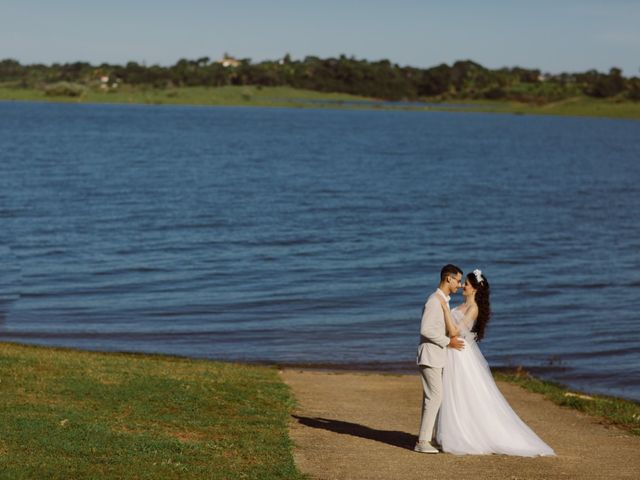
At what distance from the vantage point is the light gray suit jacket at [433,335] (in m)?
12.5

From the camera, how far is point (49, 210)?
49906mm

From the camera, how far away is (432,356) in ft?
41.7

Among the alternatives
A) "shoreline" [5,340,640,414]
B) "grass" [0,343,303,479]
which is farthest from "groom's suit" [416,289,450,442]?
"shoreline" [5,340,640,414]

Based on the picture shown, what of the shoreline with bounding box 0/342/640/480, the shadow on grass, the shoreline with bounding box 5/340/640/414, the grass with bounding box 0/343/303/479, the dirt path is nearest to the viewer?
the grass with bounding box 0/343/303/479

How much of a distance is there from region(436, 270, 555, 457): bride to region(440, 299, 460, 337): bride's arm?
104mm

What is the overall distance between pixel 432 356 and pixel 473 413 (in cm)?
84

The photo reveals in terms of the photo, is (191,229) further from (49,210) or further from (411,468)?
(411,468)

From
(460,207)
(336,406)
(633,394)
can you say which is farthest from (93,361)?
(460,207)

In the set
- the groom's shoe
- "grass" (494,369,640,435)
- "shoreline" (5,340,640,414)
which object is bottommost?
"shoreline" (5,340,640,414)

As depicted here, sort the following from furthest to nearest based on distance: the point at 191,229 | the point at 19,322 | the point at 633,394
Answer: the point at 191,229 < the point at 19,322 < the point at 633,394

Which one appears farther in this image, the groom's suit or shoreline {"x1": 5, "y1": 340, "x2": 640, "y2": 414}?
shoreline {"x1": 5, "y1": 340, "x2": 640, "y2": 414}

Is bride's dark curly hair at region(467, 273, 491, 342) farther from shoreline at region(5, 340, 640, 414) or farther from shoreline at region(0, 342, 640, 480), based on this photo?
shoreline at region(5, 340, 640, 414)

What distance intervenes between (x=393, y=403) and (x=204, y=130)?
377ft

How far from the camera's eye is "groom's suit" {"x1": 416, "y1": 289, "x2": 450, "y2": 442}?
12516 millimetres
